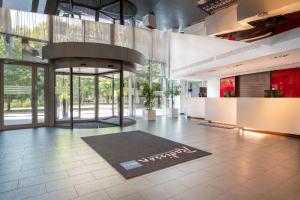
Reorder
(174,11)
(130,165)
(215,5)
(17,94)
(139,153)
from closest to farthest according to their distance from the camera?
(215,5), (130,165), (139,153), (174,11), (17,94)

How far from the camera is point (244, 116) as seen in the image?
287 inches

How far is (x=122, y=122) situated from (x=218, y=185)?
6030 millimetres

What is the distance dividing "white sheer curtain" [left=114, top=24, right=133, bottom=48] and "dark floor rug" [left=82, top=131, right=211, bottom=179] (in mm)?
7307

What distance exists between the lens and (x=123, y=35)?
37.9ft

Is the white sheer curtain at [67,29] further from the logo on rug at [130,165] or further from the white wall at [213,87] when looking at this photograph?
the white wall at [213,87]

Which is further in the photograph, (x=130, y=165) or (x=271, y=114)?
(x=271, y=114)

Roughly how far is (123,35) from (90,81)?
13.1 ft

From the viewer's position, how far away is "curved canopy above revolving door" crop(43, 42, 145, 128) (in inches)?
296

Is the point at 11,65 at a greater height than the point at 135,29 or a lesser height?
lesser

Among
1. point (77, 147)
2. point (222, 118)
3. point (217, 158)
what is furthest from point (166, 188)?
point (222, 118)

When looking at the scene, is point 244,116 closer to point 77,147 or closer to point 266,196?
point 266,196

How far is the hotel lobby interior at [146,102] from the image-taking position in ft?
9.33

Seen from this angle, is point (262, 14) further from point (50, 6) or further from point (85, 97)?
point (85, 97)

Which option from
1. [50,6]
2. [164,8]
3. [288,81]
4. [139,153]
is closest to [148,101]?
[139,153]
